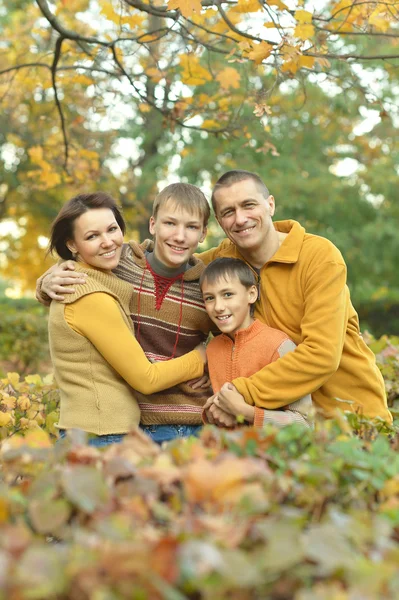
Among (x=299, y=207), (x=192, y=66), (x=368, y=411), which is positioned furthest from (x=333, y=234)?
(x=368, y=411)

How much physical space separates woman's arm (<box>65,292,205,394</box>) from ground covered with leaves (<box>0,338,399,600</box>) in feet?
3.54

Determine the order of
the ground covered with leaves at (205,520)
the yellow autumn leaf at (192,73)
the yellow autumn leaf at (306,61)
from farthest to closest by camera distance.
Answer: the yellow autumn leaf at (192,73) → the yellow autumn leaf at (306,61) → the ground covered with leaves at (205,520)

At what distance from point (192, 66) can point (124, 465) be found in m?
4.15

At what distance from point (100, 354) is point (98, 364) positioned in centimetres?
5

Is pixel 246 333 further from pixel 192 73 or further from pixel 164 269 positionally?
pixel 192 73

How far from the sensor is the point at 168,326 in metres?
3.30

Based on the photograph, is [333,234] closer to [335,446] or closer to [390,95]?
[390,95]

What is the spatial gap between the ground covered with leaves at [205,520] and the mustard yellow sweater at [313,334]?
1.00m

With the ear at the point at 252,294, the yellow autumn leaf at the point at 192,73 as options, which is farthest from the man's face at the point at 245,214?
the yellow autumn leaf at the point at 192,73

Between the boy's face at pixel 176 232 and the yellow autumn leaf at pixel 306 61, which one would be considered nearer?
the boy's face at pixel 176 232

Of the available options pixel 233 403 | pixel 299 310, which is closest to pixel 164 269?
pixel 299 310

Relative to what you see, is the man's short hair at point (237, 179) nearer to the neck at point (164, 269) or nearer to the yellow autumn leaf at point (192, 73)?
the neck at point (164, 269)

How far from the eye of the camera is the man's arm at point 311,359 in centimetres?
295

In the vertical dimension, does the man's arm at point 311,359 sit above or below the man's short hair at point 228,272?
below
